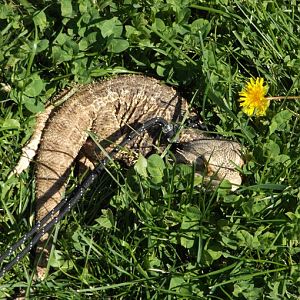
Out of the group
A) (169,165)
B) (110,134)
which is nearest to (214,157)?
(169,165)

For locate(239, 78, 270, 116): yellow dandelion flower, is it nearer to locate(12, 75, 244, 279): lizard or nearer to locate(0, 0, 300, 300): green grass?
locate(0, 0, 300, 300): green grass

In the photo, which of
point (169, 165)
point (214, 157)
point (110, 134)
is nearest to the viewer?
point (169, 165)

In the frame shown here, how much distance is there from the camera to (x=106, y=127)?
5520 millimetres

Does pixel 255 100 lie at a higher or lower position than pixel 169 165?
higher

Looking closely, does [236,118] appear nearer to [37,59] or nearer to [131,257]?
[131,257]

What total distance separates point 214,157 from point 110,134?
92 centimetres

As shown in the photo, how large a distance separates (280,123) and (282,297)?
1.20m

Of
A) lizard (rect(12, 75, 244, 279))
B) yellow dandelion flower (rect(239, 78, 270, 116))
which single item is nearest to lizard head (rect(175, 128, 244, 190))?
lizard (rect(12, 75, 244, 279))

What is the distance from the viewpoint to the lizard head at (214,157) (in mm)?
4824

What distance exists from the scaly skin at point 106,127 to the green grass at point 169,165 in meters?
0.09

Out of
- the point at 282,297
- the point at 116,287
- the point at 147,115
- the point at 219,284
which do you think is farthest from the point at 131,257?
the point at 147,115

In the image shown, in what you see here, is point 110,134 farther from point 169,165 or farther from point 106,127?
point 169,165

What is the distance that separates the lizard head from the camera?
482cm

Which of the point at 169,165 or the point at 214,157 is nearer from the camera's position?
the point at 169,165
